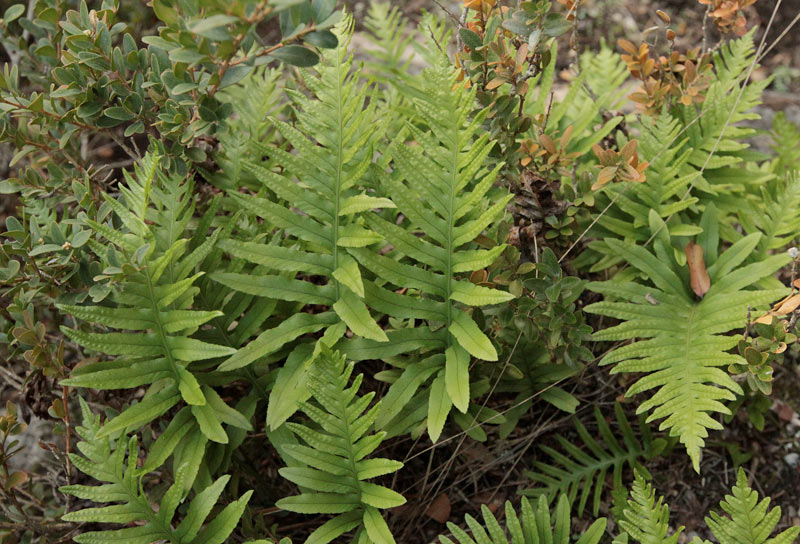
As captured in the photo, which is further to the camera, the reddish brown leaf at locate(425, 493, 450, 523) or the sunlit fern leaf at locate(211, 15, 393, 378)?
the reddish brown leaf at locate(425, 493, 450, 523)

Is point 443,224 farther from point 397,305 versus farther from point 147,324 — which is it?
point 147,324

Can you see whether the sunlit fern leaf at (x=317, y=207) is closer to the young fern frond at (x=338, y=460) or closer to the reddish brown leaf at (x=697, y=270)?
the young fern frond at (x=338, y=460)

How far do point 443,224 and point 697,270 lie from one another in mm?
782

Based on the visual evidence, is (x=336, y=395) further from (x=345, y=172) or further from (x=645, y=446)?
(x=645, y=446)

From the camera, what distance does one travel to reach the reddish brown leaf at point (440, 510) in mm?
2014

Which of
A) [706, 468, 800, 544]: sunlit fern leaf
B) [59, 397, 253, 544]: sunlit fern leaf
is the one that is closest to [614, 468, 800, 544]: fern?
[706, 468, 800, 544]: sunlit fern leaf

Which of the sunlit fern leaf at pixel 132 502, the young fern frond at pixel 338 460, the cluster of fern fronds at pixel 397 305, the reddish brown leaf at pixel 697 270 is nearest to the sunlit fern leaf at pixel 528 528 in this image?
the cluster of fern fronds at pixel 397 305

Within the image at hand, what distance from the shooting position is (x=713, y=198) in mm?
2182

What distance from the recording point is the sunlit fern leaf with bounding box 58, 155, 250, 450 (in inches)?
61.7

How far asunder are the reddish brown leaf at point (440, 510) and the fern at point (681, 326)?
672mm

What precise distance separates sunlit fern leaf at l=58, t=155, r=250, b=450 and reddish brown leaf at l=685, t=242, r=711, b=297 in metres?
1.28

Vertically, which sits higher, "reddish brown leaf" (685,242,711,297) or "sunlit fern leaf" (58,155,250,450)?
"reddish brown leaf" (685,242,711,297)

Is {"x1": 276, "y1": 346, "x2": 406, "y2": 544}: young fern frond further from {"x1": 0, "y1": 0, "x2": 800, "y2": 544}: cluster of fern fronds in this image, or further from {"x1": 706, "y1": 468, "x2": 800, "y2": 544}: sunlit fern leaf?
{"x1": 706, "y1": 468, "x2": 800, "y2": 544}: sunlit fern leaf

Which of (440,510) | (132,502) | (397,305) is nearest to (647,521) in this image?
(440,510)
